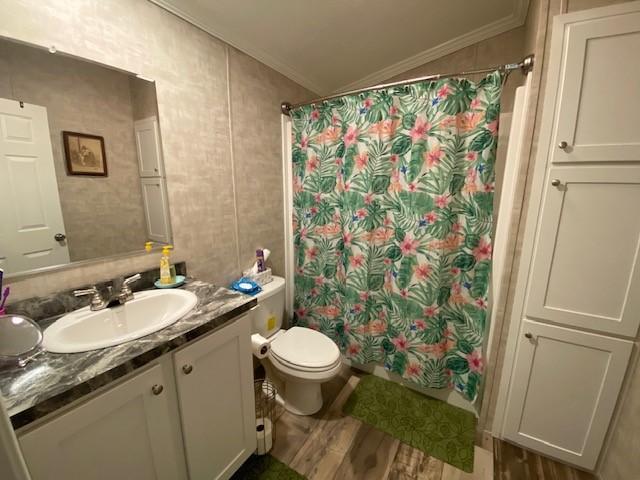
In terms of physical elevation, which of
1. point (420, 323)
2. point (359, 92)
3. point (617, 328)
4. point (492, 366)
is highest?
point (359, 92)

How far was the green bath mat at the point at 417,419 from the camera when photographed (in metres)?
1.35

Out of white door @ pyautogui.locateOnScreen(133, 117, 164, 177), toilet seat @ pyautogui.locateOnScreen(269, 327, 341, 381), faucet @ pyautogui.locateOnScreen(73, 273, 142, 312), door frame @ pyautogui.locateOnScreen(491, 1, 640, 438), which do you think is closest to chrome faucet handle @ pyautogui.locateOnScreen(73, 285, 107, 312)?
faucet @ pyautogui.locateOnScreen(73, 273, 142, 312)

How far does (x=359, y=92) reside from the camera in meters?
1.54

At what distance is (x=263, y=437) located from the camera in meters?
1.30

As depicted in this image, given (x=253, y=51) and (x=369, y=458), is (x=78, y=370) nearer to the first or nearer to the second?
(x=369, y=458)

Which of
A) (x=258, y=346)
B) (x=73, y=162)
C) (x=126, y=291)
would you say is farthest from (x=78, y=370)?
(x=73, y=162)

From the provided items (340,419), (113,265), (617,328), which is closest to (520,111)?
(617,328)

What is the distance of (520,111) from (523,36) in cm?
67

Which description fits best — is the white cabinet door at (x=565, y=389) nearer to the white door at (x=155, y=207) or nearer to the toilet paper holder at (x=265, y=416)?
the toilet paper holder at (x=265, y=416)

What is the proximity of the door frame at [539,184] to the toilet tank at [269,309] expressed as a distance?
126 centimetres

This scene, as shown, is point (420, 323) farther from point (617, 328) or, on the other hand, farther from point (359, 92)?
point (359, 92)

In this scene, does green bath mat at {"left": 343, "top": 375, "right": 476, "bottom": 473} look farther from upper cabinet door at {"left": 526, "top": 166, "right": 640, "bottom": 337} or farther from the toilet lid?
upper cabinet door at {"left": 526, "top": 166, "right": 640, "bottom": 337}

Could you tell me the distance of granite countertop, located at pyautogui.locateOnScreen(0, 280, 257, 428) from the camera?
594 mm

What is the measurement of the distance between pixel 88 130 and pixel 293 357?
1.41 metres
